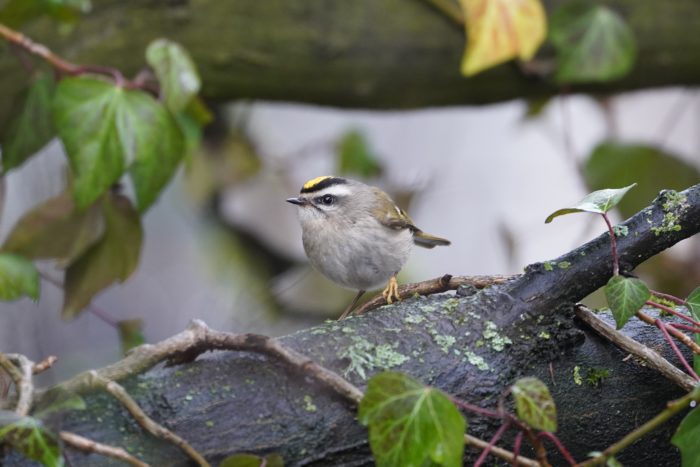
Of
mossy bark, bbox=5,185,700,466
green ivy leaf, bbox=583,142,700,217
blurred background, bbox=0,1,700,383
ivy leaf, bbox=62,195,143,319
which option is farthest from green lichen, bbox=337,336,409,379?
green ivy leaf, bbox=583,142,700,217

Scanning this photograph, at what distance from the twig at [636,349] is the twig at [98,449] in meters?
0.69

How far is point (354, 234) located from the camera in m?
2.37

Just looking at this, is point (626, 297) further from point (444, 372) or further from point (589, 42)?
point (589, 42)

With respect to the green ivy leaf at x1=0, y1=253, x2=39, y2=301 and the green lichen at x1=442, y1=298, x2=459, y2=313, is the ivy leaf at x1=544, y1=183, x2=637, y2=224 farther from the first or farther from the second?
the green ivy leaf at x1=0, y1=253, x2=39, y2=301

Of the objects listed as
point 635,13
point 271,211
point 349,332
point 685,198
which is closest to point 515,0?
point 635,13

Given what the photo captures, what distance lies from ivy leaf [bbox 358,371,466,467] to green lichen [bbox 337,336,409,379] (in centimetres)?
18

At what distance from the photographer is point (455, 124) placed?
5.47 m

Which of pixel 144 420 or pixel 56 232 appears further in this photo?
pixel 56 232

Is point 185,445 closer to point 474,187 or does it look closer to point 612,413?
point 612,413

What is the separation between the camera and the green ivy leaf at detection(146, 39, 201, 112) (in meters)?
2.09

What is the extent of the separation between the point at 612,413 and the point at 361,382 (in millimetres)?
389

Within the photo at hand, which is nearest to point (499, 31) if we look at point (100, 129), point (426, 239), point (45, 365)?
point (426, 239)

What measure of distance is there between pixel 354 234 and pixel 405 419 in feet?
4.37

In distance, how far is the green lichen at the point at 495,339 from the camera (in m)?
1.30
